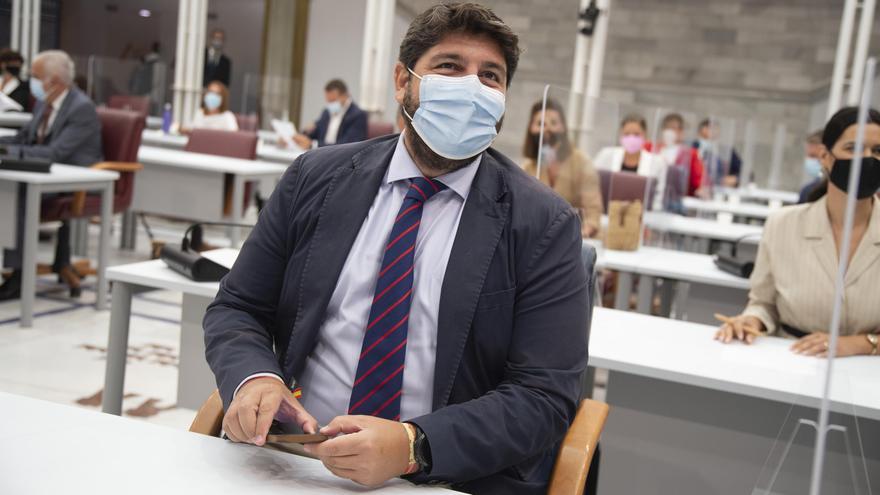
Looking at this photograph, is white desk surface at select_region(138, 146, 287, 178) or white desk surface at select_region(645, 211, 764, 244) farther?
white desk surface at select_region(138, 146, 287, 178)

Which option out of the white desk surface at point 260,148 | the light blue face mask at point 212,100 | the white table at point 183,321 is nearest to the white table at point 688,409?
the white table at point 183,321

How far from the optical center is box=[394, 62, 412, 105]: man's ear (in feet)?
5.44

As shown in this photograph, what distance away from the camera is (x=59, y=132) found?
5238 millimetres

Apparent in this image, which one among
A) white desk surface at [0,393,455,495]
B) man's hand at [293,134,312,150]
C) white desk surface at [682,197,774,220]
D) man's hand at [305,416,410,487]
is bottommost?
white desk surface at [0,393,455,495]

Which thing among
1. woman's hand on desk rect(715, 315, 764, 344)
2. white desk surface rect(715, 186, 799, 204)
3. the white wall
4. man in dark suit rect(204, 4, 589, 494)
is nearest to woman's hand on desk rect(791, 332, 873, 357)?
woman's hand on desk rect(715, 315, 764, 344)

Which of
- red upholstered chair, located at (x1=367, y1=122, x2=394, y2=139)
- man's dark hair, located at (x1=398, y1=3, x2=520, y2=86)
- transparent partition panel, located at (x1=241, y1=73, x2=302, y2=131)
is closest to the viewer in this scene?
man's dark hair, located at (x1=398, y1=3, x2=520, y2=86)

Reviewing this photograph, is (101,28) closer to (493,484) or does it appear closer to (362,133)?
(362,133)

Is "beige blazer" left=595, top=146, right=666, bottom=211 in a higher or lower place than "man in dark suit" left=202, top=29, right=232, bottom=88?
lower

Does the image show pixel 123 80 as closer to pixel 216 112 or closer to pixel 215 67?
pixel 215 67

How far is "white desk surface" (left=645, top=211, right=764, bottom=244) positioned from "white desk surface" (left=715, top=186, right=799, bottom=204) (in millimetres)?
3279

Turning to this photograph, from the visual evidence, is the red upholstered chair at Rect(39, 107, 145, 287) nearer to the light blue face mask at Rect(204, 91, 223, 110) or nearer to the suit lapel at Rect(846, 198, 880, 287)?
the light blue face mask at Rect(204, 91, 223, 110)

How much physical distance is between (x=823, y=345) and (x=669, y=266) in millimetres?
1415

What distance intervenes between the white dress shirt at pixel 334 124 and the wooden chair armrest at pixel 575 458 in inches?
275

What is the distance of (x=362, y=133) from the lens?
332 inches
